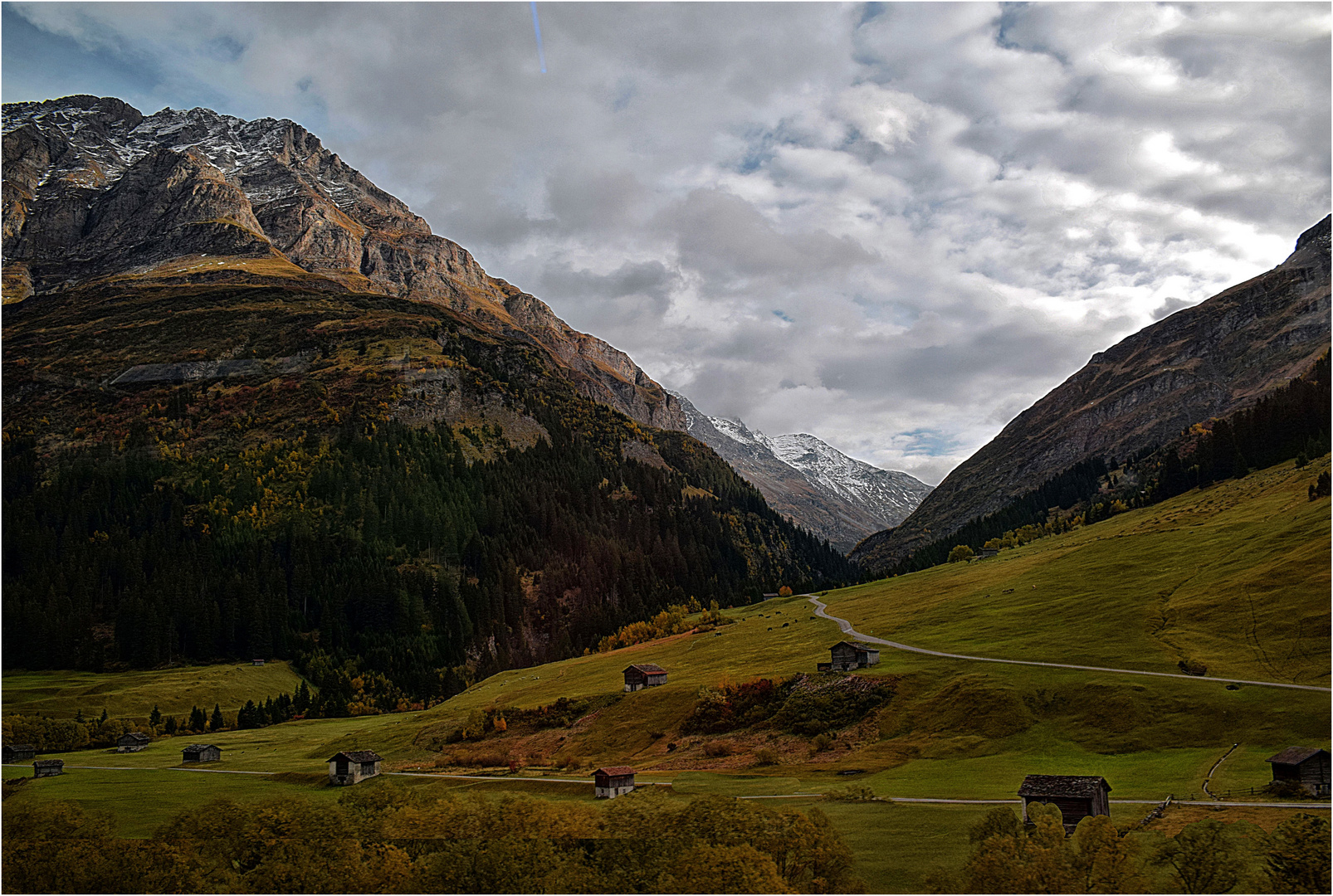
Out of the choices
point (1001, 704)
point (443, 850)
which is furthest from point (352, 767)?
point (1001, 704)

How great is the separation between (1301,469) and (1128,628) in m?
87.9

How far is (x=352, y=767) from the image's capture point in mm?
93562

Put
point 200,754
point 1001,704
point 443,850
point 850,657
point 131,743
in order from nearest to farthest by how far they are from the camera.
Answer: point 443,850 < point 1001,704 < point 850,657 < point 200,754 < point 131,743

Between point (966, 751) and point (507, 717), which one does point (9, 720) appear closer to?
point (507, 717)

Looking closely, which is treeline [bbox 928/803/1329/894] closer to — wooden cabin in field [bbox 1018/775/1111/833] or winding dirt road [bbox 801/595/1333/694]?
wooden cabin in field [bbox 1018/775/1111/833]

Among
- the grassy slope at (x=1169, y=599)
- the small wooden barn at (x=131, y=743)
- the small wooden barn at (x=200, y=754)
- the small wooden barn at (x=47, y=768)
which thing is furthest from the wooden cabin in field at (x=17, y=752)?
the grassy slope at (x=1169, y=599)

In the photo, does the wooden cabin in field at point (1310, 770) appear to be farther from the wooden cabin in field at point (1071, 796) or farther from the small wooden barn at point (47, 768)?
the small wooden barn at point (47, 768)

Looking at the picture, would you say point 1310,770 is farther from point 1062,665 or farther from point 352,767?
point 352,767

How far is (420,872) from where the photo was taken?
47.2 m

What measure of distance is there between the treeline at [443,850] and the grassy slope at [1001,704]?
7.22 metres

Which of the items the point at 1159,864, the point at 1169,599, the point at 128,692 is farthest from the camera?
the point at 128,692

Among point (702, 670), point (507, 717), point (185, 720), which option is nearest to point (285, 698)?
point (185, 720)

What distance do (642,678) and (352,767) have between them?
1738 inches

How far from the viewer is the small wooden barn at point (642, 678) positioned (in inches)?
4840
